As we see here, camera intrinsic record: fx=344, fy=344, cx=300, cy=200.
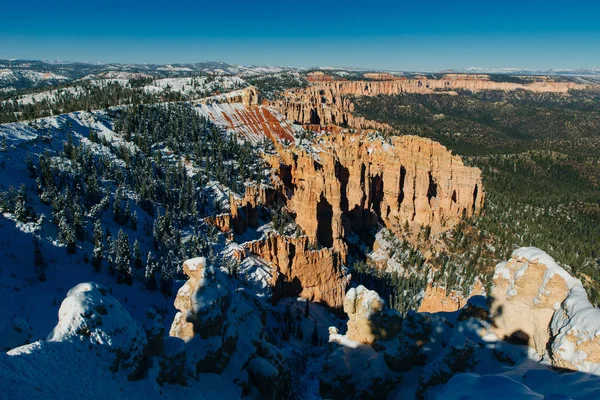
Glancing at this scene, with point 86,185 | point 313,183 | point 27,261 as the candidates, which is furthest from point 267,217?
point 27,261

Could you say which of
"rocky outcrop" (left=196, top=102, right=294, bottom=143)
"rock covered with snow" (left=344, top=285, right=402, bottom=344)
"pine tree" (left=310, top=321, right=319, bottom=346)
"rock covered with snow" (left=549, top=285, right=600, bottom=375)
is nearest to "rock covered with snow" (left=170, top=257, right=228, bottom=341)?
"rock covered with snow" (left=344, top=285, right=402, bottom=344)

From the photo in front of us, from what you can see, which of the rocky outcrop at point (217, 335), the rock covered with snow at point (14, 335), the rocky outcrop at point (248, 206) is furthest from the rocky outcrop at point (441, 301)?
the rocky outcrop at point (248, 206)

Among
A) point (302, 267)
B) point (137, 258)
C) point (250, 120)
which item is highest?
point (250, 120)

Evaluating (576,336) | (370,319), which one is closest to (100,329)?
(370,319)

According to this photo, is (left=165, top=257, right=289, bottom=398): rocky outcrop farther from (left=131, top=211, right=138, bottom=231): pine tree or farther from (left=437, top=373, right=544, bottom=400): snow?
(left=131, top=211, right=138, bottom=231): pine tree

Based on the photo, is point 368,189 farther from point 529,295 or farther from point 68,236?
point 529,295

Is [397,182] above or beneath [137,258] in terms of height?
above
